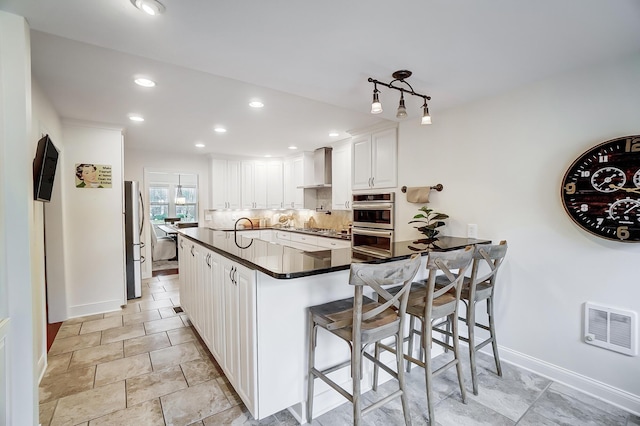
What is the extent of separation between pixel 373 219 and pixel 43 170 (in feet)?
10.5

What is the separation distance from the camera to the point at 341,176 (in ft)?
15.7

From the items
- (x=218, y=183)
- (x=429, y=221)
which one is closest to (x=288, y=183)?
(x=218, y=183)

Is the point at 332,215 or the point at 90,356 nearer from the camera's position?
the point at 90,356

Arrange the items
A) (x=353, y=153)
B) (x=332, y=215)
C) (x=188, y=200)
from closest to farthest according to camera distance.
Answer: (x=353, y=153) → (x=332, y=215) → (x=188, y=200)

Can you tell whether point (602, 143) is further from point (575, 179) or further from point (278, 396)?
point (278, 396)

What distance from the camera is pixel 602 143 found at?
6.56 feet

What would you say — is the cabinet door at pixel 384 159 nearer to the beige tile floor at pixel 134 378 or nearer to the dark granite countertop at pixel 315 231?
the dark granite countertop at pixel 315 231

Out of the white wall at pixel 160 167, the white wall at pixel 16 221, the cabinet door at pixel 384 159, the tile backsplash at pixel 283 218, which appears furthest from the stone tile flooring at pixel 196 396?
the tile backsplash at pixel 283 218

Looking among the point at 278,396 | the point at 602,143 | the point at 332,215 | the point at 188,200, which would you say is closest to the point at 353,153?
the point at 332,215

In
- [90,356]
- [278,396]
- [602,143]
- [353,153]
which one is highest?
[353,153]

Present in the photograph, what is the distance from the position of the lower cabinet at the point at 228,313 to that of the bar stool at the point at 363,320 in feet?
1.20

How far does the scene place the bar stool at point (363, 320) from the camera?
1.47 m

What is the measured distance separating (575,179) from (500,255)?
75 cm

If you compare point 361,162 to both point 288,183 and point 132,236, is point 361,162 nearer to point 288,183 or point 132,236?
point 288,183
